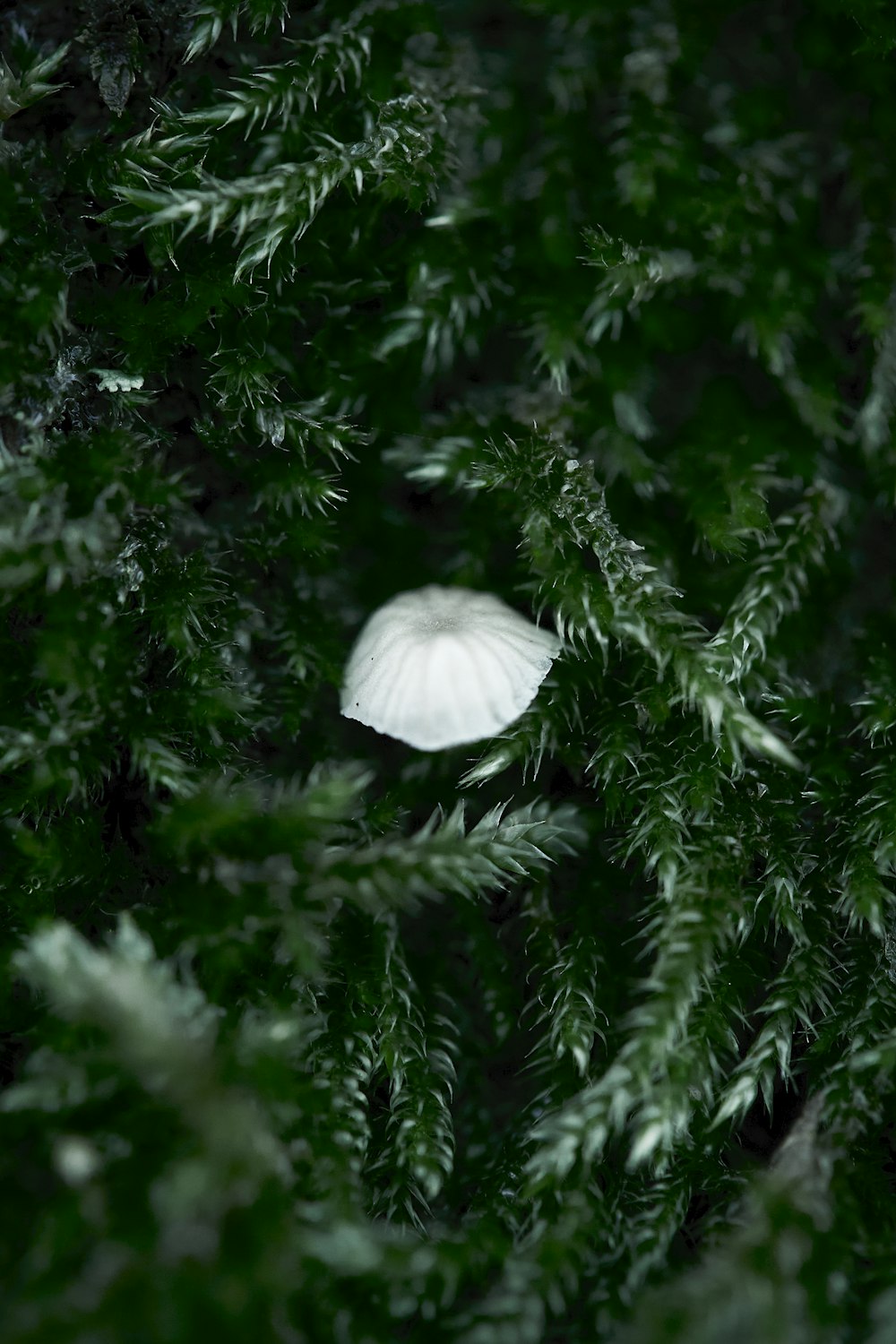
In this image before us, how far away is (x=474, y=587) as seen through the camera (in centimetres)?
172

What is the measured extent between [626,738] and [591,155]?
109 centimetres

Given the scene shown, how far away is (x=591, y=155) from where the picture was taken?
5.70 feet

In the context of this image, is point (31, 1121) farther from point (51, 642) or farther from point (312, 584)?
point (312, 584)

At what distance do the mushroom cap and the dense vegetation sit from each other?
76 millimetres

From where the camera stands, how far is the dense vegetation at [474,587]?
44.1 inches

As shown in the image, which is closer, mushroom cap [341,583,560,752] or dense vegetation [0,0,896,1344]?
dense vegetation [0,0,896,1344]

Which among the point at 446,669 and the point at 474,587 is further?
the point at 474,587

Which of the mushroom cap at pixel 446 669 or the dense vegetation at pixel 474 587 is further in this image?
the mushroom cap at pixel 446 669

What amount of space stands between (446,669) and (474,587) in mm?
267

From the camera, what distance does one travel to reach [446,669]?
4.94ft

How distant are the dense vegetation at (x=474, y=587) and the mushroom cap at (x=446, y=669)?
3.0 inches

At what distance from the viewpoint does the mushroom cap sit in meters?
1.48

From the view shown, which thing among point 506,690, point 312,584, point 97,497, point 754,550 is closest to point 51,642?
point 97,497

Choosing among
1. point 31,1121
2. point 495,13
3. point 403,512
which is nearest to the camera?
point 31,1121
